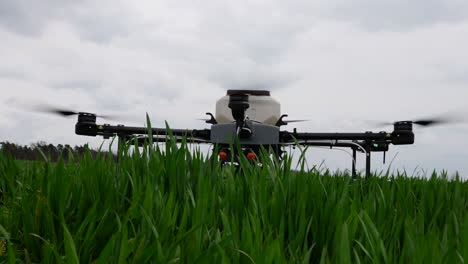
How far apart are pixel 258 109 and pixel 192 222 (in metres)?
6.80

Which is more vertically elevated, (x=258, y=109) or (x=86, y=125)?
(x=258, y=109)

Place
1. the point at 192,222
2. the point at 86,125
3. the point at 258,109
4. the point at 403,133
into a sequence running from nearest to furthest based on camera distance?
the point at 192,222 < the point at 403,133 < the point at 86,125 < the point at 258,109

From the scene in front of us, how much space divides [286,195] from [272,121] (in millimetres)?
6440

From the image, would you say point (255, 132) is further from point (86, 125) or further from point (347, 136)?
point (86, 125)

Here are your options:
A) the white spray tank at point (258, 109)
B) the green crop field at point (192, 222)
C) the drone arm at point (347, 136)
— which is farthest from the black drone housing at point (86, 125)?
the green crop field at point (192, 222)

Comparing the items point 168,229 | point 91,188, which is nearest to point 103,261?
point 168,229

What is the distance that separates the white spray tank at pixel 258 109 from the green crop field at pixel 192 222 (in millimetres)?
5725

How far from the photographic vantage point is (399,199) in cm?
256

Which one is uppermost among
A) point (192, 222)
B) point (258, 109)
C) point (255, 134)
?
point (258, 109)

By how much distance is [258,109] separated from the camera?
823cm

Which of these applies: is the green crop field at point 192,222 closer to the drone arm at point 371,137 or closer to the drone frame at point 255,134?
the drone frame at point 255,134

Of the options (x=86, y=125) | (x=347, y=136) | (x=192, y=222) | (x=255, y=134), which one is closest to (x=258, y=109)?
(x=347, y=136)


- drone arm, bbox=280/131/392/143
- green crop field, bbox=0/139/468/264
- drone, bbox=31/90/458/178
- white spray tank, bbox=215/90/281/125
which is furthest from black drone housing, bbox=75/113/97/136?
green crop field, bbox=0/139/468/264

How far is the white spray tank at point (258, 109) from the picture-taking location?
8203 mm
